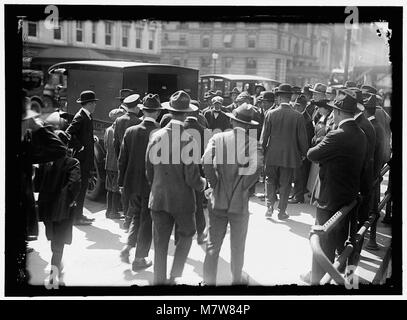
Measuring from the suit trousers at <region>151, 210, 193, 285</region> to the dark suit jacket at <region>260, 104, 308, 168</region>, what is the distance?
296 centimetres

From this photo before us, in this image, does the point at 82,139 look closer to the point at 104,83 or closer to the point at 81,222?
the point at 81,222

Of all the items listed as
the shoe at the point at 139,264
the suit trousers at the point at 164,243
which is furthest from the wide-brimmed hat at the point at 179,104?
the shoe at the point at 139,264

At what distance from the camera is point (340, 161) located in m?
4.56

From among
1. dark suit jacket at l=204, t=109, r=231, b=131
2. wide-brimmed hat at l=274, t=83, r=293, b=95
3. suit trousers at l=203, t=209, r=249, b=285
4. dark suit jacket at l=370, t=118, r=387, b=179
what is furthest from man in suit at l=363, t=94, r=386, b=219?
dark suit jacket at l=204, t=109, r=231, b=131

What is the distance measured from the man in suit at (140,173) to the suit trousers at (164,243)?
1.78 feet

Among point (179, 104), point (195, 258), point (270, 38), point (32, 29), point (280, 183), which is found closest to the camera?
point (32, 29)

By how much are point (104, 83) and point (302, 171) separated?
4010 millimetres

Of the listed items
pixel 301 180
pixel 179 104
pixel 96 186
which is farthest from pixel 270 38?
pixel 96 186

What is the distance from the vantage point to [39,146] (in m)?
4.23

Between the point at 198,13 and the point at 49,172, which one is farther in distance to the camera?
the point at 49,172

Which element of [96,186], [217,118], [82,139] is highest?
[217,118]
